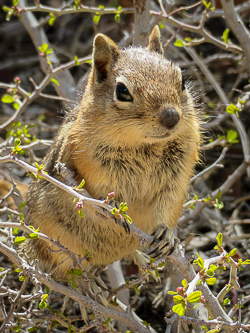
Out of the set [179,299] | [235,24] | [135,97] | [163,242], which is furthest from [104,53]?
[179,299]

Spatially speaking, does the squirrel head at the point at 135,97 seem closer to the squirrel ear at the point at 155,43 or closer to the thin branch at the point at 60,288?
the squirrel ear at the point at 155,43

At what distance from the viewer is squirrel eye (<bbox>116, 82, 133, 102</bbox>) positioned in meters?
2.38

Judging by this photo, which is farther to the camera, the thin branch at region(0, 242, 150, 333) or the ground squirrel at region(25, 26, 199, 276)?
the ground squirrel at region(25, 26, 199, 276)

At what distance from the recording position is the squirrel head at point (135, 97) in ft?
7.43

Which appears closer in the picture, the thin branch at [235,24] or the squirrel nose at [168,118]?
the squirrel nose at [168,118]

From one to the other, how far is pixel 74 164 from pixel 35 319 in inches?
38.7

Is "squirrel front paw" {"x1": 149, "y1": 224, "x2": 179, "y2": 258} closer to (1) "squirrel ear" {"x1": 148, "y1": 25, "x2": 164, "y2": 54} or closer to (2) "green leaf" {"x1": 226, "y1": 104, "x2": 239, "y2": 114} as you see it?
(2) "green leaf" {"x1": 226, "y1": 104, "x2": 239, "y2": 114}

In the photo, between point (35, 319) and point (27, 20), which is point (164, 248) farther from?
point (27, 20)

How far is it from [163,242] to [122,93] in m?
0.89

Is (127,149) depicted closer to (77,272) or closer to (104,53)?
(104,53)

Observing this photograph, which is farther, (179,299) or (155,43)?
(155,43)

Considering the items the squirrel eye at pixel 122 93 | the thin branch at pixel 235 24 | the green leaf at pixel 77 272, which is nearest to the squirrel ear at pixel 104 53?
the squirrel eye at pixel 122 93

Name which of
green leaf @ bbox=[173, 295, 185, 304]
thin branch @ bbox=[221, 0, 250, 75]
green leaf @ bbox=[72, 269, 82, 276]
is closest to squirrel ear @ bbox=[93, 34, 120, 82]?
thin branch @ bbox=[221, 0, 250, 75]

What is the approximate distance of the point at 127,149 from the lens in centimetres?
255
